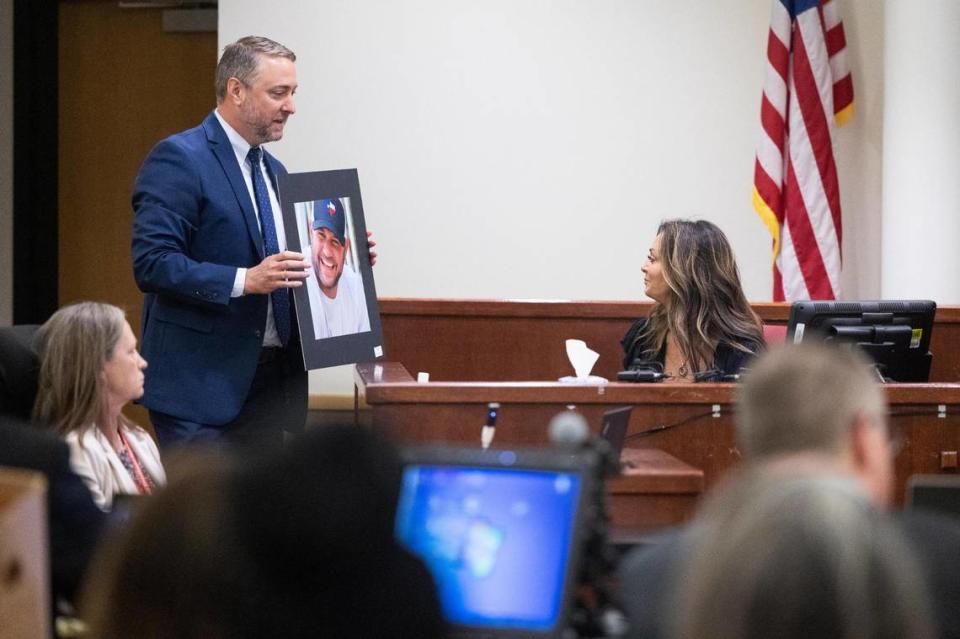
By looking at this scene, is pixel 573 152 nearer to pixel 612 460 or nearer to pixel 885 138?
pixel 885 138

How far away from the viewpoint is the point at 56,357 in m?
2.94

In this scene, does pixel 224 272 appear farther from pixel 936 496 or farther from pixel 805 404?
pixel 805 404

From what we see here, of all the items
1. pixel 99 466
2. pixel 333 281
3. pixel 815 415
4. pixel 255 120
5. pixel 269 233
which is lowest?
pixel 99 466

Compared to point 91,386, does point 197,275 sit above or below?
above

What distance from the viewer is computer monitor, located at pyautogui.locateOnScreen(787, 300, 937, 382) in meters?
4.21

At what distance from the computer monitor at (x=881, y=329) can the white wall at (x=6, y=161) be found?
14.9 ft

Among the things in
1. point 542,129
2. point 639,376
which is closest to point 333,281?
point 639,376

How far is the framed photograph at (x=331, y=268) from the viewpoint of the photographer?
13.1 feet

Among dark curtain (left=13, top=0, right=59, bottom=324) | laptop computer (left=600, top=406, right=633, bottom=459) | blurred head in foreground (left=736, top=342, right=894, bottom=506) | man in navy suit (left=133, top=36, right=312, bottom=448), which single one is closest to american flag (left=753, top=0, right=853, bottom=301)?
man in navy suit (left=133, top=36, right=312, bottom=448)

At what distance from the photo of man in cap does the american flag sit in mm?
2823

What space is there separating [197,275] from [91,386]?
0.97m

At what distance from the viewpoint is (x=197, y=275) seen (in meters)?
3.88

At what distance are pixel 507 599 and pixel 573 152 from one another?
486 cm

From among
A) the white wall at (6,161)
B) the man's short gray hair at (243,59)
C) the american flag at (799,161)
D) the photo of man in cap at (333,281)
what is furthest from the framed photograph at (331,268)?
the white wall at (6,161)
